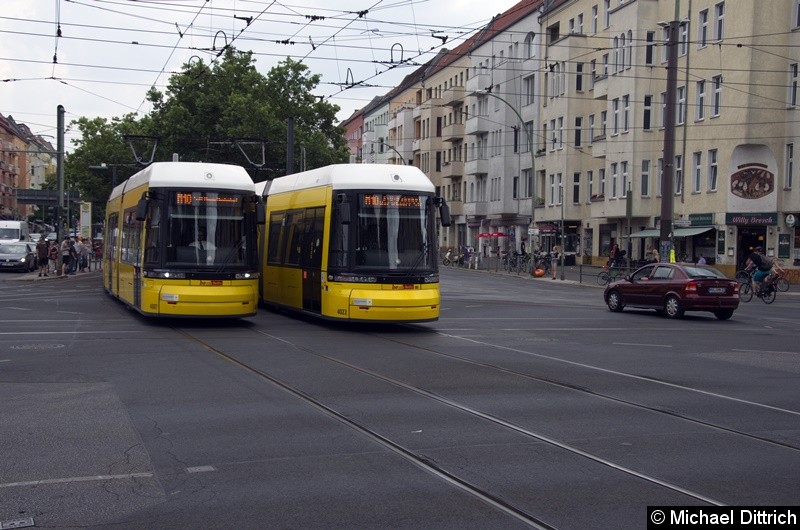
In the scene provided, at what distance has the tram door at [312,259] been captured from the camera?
20484 mm

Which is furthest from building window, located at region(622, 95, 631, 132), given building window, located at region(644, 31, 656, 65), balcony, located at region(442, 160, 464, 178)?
balcony, located at region(442, 160, 464, 178)

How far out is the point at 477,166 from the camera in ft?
265

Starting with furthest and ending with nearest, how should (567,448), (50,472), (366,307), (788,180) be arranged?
(788,180), (366,307), (567,448), (50,472)

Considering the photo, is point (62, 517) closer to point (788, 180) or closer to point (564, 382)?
point (564, 382)

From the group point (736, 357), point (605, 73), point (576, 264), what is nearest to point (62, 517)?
point (736, 357)

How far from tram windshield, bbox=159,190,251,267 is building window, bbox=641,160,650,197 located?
37711 mm

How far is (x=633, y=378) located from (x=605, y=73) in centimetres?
4746

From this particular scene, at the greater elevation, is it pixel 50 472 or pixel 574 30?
pixel 574 30

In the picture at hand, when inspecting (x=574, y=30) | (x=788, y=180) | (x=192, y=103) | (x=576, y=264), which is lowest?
(x=576, y=264)

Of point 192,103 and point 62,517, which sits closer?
point 62,517

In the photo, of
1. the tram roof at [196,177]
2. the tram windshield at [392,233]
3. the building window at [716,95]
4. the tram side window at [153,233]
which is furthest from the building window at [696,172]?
the tram side window at [153,233]

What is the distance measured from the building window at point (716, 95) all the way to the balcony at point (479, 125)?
32.1 m

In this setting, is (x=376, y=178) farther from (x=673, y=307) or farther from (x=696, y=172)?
(x=696, y=172)

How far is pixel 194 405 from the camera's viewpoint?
35.4 ft
